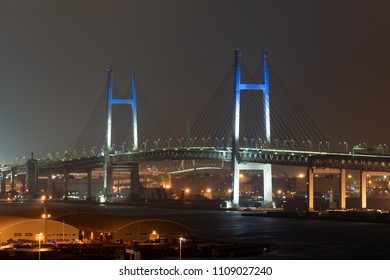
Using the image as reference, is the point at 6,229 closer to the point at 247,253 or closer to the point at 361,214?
the point at 247,253

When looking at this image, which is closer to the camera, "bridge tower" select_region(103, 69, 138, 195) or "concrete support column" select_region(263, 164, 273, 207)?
"concrete support column" select_region(263, 164, 273, 207)

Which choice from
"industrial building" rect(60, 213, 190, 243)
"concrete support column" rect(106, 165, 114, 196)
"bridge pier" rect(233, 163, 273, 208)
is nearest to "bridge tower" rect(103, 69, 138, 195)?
"concrete support column" rect(106, 165, 114, 196)

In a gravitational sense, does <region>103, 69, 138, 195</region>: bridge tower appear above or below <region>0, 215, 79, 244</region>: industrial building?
above

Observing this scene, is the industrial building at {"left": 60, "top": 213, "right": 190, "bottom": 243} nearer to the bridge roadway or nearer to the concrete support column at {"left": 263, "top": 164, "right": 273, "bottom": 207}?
the bridge roadway

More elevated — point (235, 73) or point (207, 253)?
point (235, 73)

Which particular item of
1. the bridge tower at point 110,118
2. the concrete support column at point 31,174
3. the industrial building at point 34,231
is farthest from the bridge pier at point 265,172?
the concrete support column at point 31,174

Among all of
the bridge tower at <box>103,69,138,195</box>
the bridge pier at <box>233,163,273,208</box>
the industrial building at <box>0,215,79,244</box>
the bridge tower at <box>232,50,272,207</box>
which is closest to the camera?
the industrial building at <box>0,215,79,244</box>

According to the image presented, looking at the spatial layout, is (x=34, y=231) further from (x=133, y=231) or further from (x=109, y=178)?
(x=109, y=178)

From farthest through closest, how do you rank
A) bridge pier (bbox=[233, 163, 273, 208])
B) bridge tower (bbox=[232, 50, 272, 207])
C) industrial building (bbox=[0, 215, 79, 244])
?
bridge pier (bbox=[233, 163, 273, 208])
bridge tower (bbox=[232, 50, 272, 207])
industrial building (bbox=[0, 215, 79, 244])

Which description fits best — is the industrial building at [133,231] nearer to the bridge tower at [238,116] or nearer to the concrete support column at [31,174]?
the bridge tower at [238,116]

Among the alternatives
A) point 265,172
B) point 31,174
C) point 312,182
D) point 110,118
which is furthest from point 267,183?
point 31,174
